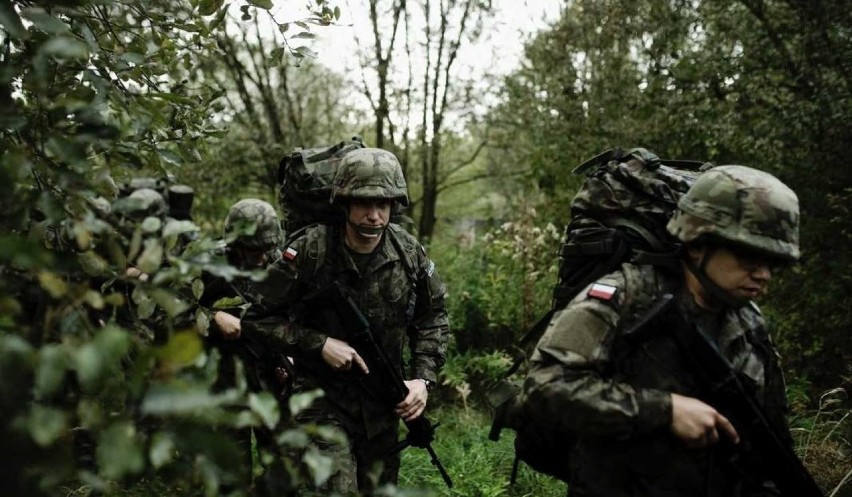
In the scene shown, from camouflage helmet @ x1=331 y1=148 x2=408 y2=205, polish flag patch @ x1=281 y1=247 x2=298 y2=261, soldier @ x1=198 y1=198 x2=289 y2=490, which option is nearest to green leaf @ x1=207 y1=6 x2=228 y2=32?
camouflage helmet @ x1=331 y1=148 x2=408 y2=205

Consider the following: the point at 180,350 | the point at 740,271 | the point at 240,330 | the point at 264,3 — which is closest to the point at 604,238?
the point at 740,271

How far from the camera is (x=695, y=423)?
1.94 metres

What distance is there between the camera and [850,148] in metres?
5.06

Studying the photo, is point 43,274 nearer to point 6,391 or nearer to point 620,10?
point 6,391

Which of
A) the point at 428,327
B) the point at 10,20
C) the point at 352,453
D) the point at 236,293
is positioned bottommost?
the point at 352,453

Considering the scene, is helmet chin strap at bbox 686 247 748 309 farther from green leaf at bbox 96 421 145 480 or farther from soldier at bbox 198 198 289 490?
soldier at bbox 198 198 289 490

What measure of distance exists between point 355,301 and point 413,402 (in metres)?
0.61

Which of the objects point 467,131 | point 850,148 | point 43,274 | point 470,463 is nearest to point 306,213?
point 470,463

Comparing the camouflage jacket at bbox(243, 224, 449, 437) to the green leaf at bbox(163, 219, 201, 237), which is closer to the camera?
the green leaf at bbox(163, 219, 201, 237)

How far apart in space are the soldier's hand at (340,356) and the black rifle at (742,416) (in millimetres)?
1576

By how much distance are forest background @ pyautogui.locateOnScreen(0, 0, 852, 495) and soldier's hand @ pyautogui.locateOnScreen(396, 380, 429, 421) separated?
1236 mm

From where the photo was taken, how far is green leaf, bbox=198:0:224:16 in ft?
6.62

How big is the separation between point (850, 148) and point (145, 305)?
5.54 m

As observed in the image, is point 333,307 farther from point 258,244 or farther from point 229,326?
point 258,244
